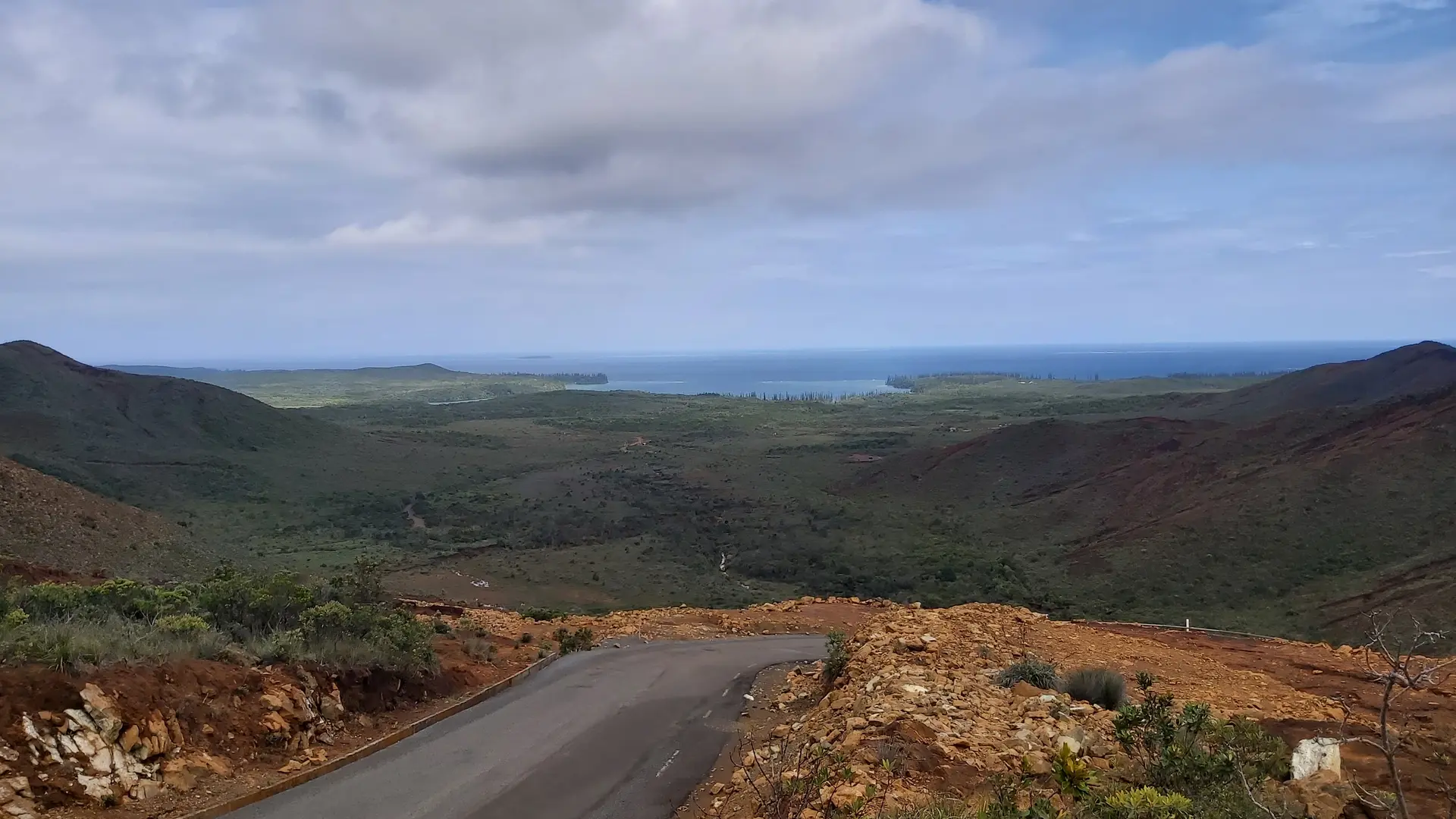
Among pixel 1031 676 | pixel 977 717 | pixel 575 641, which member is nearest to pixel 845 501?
pixel 575 641

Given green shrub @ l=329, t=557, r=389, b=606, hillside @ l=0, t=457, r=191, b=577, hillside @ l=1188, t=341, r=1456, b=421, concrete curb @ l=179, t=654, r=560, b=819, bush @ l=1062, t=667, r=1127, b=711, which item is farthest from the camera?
hillside @ l=1188, t=341, r=1456, b=421

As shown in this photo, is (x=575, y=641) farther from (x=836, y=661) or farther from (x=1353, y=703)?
(x=1353, y=703)

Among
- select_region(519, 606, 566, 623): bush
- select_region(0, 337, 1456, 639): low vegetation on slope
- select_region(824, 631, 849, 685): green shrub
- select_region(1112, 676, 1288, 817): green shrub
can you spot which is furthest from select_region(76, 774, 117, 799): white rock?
select_region(0, 337, 1456, 639): low vegetation on slope

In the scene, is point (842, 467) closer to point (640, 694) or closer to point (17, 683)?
point (640, 694)

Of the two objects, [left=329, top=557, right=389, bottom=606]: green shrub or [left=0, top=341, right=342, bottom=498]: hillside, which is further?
[left=0, top=341, right=342, bottom=498]: hillside

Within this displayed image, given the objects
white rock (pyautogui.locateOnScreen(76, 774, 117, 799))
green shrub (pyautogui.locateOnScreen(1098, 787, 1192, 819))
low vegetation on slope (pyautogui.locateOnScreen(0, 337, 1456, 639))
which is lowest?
low vegetation on slope (pyautogui.locateOnScreen(0, 337, 1456, 639))

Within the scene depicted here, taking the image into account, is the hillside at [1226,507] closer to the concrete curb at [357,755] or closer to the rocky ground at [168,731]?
the concrete curb at [357,755]

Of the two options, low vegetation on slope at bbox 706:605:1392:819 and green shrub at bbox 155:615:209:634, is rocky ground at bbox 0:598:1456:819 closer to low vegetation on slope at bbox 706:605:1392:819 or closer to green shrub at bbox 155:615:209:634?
low vegetation on slope at bbox 706:605:1392:819
